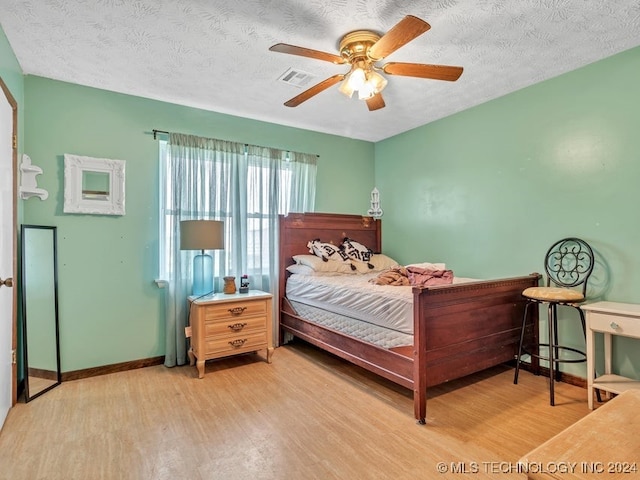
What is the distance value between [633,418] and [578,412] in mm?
1594

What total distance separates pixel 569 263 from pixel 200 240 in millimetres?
3104

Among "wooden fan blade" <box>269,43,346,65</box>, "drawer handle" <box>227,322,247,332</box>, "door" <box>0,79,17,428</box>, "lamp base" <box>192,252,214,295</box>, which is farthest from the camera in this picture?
"lamp base" <box>192,252,214,295</box>

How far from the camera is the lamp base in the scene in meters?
3.22

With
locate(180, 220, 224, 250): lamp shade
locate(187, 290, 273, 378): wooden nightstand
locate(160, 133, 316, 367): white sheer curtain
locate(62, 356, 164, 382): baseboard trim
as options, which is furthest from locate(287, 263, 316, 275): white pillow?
locate(62, 356, 164, 382): baseboard trim

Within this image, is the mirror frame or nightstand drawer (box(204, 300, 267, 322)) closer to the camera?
the mirror frame

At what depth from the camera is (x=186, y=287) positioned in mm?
3312

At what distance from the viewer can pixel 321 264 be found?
373cm

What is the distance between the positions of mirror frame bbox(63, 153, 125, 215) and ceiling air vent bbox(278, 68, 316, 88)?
165 centimetres

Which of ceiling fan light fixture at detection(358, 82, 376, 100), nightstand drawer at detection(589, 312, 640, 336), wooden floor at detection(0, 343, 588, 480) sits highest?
ceiling fan light fixture at detection(358, 82, 376, 100)

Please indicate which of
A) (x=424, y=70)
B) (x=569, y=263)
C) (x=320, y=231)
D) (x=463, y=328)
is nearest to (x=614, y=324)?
(x=569, y=263)

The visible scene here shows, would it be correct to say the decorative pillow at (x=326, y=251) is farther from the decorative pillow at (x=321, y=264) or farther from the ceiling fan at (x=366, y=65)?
the ceiling fan at (x=366, y=65)

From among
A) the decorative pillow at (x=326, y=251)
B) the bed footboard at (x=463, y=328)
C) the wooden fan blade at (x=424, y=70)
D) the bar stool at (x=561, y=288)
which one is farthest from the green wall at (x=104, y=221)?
the bar stool at (x=561, y=288)

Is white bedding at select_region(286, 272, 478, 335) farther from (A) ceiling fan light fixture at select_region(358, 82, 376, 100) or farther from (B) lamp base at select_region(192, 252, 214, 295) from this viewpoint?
(A) ceiling fan light fixture at select_region(358, 82, 376, 100)

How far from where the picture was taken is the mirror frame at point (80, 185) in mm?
2850
